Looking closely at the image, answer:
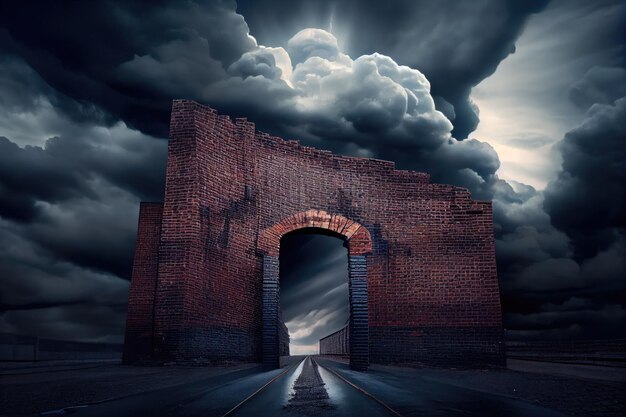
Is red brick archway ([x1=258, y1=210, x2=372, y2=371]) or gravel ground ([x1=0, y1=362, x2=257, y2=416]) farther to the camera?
red brick archway ([x1=258, y1=210, x2=372, y2=371])

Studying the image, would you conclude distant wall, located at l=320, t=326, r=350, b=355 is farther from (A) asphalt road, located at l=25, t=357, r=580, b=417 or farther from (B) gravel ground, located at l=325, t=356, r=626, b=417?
(A) asphalt road, located at l=25, t=357, r=580, b=417

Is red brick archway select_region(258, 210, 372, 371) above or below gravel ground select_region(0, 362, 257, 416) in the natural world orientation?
above

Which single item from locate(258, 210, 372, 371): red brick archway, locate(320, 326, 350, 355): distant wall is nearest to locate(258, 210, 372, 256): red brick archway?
locate(258, 210, 372, 371): red brick archway

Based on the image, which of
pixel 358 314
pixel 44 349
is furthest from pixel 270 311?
pixel 44 349

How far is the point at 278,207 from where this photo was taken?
41.8 feet

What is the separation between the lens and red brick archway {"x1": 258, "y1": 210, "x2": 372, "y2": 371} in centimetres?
1155

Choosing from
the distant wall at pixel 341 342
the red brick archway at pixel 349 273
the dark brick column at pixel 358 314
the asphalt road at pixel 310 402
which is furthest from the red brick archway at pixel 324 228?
the distant wall at pixel 341 342

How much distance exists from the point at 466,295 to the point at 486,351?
1.52 metres

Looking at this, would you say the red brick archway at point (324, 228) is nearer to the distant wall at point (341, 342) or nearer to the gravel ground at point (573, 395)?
the gravel ground at point (573, 395)

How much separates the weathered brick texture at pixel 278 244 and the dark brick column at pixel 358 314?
1.5 inches

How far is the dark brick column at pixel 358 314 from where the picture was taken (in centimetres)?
1142

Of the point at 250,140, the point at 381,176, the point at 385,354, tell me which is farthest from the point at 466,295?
the point at 250,140

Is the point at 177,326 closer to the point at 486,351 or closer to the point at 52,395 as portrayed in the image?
the point at 52,395

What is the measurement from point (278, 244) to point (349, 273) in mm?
2109
